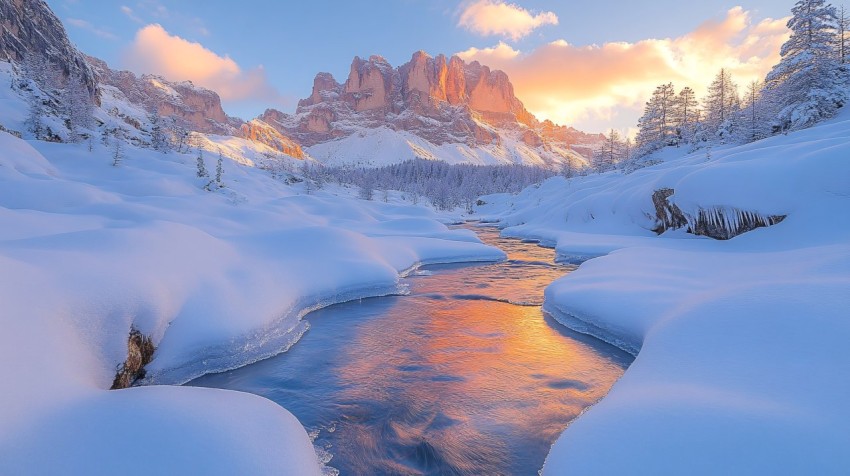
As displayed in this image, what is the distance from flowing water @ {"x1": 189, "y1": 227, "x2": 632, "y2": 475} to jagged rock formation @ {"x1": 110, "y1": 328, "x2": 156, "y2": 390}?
3.33 feet

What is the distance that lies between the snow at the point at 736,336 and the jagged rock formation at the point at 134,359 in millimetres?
5934

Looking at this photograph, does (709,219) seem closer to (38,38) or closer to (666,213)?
(666,213)

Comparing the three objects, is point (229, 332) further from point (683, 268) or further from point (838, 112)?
point (838, 112)

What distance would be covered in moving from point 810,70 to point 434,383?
3867 centimetres

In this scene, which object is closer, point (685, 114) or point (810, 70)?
point (810, 70)

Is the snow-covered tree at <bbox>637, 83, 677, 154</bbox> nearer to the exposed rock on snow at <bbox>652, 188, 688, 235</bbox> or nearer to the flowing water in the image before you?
the exposed rock on snow at <bbox>652, 188, 688, 235</bbox>

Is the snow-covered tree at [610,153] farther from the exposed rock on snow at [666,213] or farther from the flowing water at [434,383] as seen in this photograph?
the flowing water at [434,383]

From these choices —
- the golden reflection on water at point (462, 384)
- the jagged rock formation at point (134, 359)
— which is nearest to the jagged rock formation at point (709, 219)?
the golden reflection on water at point (462, 384)

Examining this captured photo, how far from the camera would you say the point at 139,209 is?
38.1 ft

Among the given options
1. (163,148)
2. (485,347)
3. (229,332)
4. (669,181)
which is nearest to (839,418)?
(485,347)

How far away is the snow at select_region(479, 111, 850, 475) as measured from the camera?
327 centimetres

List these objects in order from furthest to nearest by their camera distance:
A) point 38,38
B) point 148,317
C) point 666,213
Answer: point 38,38 → point 666,213 → point 148,317

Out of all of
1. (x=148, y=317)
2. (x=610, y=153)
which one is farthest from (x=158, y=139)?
(x=610, y=153)

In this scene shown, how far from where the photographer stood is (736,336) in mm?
5246
